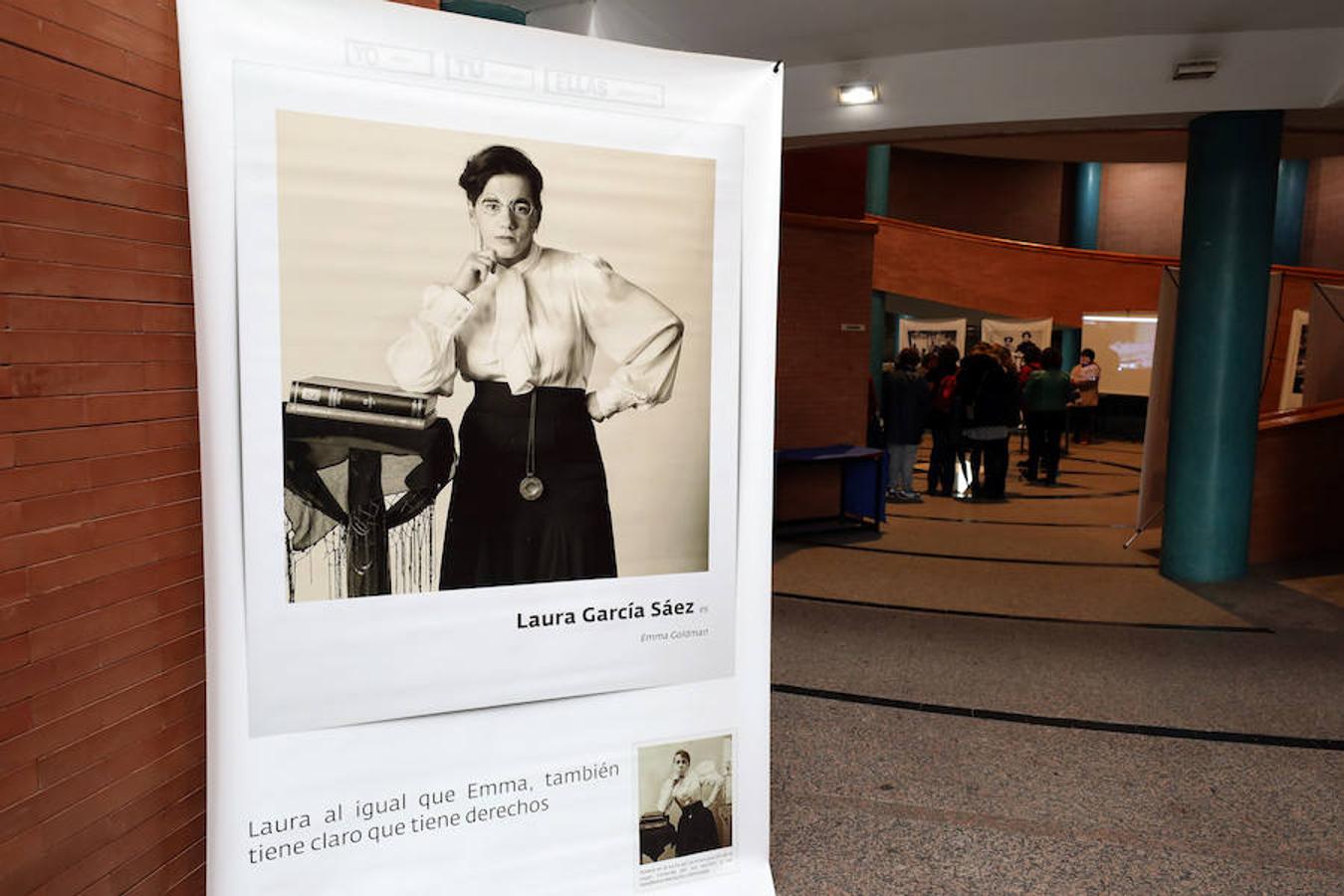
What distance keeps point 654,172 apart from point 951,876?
Result: 216 cm

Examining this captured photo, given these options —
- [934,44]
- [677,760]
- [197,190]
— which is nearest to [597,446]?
[677,760]

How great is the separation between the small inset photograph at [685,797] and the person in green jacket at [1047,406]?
836 centimetres

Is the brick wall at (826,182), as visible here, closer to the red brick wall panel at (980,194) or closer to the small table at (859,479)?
the small table at (859,479)

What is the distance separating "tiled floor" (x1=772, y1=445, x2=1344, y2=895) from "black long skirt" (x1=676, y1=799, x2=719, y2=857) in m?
0.58

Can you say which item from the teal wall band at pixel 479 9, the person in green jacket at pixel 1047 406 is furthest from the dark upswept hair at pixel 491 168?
the person in green jacket at pixel 1047 406

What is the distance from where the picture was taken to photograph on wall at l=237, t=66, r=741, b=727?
6.07ft

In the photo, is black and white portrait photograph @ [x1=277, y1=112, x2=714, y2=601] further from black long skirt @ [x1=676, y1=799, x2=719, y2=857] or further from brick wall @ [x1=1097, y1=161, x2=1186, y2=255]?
brick wall @ [x1=1097, y1=161, x2=1186, y2=255]

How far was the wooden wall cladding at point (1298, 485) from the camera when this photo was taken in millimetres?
6625

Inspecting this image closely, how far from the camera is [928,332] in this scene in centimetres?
1419

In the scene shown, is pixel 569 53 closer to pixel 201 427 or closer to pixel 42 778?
pixel 201 427

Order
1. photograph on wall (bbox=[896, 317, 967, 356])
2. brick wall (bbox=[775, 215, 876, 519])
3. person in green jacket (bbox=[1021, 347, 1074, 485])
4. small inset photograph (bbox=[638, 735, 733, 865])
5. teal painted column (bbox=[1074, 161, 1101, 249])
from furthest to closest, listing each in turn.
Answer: teal painted column (bbox=[1074, 161, 1101, 249]), photograph on wall (bbox=[896, 317, 967, 356]), person in green jacket (bbox=[1021, 347, 1074, 485]), brick wall (bbox=[775, 215, 876, 519]), small inset photograph (bbox=[638, 735, 733, 865])

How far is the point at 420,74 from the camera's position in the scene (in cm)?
189

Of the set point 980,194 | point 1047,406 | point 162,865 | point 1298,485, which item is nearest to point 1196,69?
point 1298,485

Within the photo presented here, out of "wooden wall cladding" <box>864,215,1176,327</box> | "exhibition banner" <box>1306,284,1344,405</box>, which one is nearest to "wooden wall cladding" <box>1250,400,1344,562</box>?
"exhibition banner" <box>1306,284,1344,405</box>
